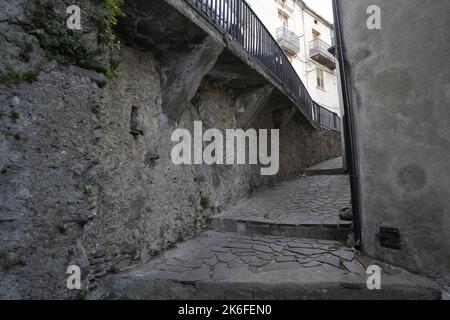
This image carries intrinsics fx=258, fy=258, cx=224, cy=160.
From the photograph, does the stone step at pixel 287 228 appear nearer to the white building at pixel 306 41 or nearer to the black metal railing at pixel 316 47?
the white building at pixel 306 41

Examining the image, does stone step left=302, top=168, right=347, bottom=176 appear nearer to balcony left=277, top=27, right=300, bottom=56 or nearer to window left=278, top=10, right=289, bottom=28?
balcony left=277, top=27, right=300, bottom=56

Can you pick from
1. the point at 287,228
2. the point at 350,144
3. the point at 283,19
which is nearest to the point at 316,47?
the point at 283,19

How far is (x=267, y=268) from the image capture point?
2861 mm

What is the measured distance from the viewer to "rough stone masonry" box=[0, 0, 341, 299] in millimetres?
1831

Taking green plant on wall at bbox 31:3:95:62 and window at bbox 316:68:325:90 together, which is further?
window at bbox 316:68:325:90

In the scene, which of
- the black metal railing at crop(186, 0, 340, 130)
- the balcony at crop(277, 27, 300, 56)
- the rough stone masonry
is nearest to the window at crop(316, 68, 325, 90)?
the balcony at crop(277, 27, 300, 56)

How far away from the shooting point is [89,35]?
7.41ft

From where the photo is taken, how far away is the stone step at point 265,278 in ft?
7.84

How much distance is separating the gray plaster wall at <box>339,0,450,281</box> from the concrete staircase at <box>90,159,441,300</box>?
0.40m

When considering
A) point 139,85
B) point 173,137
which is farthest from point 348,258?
point 139,85

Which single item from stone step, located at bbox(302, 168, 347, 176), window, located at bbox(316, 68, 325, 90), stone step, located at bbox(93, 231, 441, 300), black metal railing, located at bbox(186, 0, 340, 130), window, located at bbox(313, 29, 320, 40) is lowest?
stone step, located at bbox(93, 231, 441, 300)

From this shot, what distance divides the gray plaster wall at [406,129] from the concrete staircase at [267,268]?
398mm

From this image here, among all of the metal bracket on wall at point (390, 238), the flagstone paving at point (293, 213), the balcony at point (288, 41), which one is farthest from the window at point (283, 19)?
the metal bracket on wall at point (390, 238)
